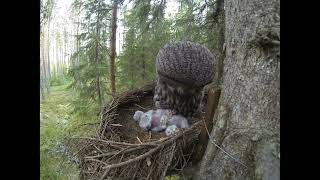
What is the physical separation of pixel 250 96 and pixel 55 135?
7264 mm

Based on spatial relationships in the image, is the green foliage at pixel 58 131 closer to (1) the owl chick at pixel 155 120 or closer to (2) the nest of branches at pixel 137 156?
(2) the nest of branches at pixel 137 156

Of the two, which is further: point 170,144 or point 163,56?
point 163,56

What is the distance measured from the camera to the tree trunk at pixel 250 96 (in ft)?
8.39

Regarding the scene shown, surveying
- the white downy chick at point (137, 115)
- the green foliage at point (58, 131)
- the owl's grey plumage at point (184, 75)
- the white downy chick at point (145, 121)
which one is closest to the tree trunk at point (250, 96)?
the owl's grey plumage at point (184, 75)

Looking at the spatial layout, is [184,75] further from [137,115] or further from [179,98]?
[137,115]

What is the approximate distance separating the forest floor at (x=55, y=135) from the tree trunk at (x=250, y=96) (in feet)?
7.12

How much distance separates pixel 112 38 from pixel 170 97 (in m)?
4.08

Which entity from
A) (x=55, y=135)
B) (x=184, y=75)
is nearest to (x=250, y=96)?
(x=184, y=75)

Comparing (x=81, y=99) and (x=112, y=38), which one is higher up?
(x=112, y=38)

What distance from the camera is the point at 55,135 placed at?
9.12 metres
